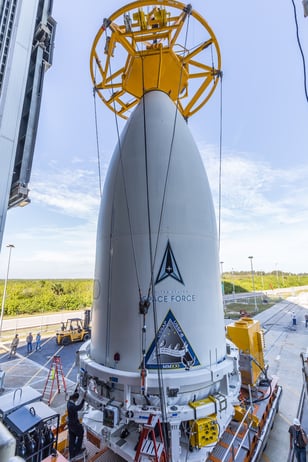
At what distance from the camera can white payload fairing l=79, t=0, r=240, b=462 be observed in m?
3.66

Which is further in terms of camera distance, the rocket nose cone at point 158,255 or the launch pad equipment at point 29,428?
the launch pad equipment at point 29,428

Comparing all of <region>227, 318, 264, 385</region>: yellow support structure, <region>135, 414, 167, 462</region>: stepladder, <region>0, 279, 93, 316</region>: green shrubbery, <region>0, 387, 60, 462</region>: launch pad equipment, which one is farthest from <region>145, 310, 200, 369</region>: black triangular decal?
<region>0, 279, 93, 316</region>: green shrubbery

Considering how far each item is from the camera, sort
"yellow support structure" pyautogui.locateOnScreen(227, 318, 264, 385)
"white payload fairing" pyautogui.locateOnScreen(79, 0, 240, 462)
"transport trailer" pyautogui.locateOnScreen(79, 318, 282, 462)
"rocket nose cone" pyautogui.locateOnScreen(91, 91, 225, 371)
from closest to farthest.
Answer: "transport trailer" pyautogui.locateOnScreen(79, 318, 282, 462) < "white payload fairing" pyautogui.locateOnScreen(79, 0, 240, 462) < "rocket nose cone" pyautogui.locateOnScreen(91, 91, 225, 371) < "yellow support structure" pyautogui.locateOnScreen(227, 318, 264, 385)

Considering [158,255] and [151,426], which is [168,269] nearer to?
[158,255]

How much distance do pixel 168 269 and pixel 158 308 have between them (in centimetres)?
→ 69

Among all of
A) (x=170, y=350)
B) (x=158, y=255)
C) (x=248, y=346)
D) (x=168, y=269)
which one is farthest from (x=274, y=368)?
(x=158, y=255)

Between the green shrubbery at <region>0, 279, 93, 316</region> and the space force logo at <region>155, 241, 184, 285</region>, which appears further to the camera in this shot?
the green shrubbery at <region>0, 279, 93, 316</region>

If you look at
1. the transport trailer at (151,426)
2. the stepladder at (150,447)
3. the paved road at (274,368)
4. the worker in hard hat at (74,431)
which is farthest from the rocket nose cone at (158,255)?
the paved road at (274,368)

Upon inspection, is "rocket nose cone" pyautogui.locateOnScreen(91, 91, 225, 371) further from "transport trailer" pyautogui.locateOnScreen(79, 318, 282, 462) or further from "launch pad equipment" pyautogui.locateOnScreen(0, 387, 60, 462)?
"launch pad equipment" pyautogui.locateOnScreen(0, 387, 60, 462)

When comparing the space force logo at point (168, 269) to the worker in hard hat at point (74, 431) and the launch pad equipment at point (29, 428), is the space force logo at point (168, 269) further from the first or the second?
the launch pad equipment at point (29, 428)

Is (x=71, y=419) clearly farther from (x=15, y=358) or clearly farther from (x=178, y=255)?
(x=15, y=358)

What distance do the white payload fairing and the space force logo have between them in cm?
2

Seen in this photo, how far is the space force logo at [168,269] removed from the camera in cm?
420

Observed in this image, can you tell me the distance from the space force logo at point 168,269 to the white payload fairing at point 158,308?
2 cm
